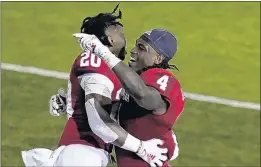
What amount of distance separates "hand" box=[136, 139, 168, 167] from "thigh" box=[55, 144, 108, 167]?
40 cm

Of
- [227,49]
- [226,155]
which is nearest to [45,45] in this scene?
[227,49]

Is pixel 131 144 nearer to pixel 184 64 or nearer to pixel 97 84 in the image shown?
pixel 97 84

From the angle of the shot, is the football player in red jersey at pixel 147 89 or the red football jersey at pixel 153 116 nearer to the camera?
Result: the football player in red jersey at pixel 147 89

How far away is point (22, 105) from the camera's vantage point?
1534 cm

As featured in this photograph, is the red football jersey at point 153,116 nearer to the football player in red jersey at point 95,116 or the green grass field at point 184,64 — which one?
the football player in red jersey at point 95,116

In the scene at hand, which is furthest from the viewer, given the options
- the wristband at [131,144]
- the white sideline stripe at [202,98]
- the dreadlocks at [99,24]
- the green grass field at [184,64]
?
the white sideline stripe at [202,98]

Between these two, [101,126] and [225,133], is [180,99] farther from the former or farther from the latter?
[225,133]

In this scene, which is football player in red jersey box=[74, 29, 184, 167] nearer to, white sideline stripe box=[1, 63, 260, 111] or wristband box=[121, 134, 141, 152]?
wristband box=[121, 134, 141, 152]

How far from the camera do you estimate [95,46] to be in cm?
884

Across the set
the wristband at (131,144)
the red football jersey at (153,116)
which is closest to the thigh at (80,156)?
the red football jersey at (153,116)

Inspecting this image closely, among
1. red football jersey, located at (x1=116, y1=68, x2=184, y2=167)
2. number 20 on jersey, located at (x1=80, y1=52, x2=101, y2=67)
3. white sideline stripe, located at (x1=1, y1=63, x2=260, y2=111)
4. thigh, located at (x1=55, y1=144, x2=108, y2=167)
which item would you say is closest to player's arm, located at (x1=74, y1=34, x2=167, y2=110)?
red football jersey, located at (x1=116, y1=68, x2=184, y2=167)

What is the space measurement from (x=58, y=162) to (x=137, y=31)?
8902mm

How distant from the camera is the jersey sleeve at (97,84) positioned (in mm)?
9133

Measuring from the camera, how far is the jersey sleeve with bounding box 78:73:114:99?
913cm
